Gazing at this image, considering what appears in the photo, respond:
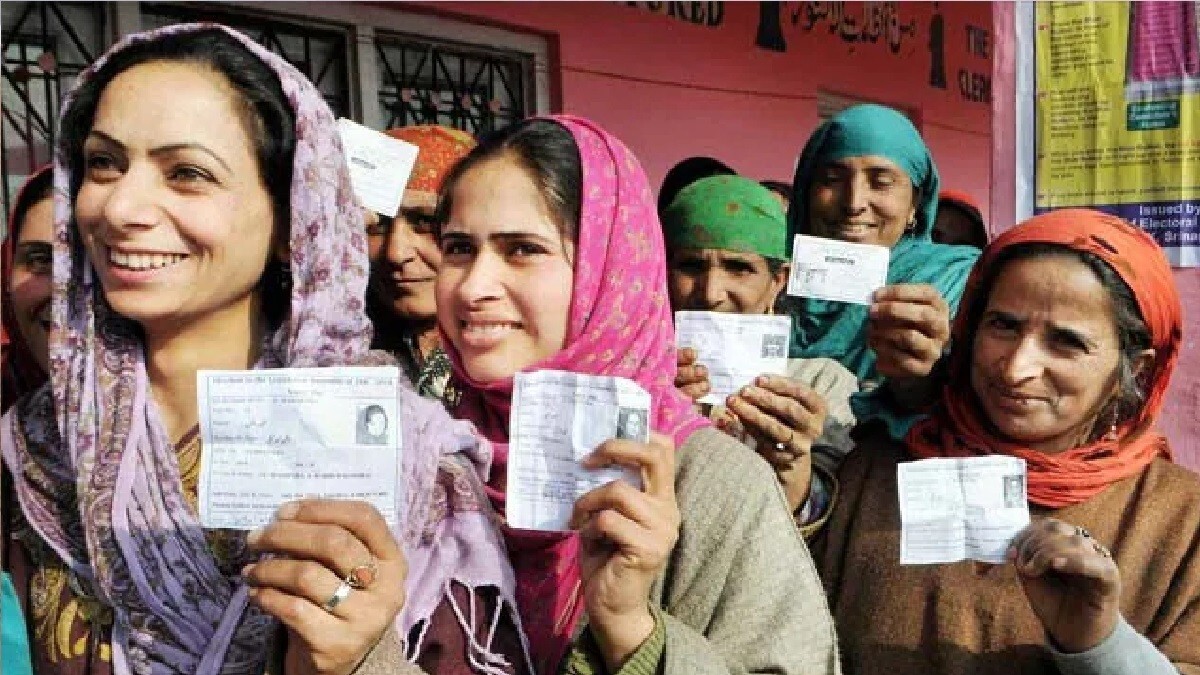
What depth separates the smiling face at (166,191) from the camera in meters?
1.59

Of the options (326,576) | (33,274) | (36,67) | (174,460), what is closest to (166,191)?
(174,460)

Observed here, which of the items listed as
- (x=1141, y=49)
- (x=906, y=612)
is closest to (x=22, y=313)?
(x=906, y=612)

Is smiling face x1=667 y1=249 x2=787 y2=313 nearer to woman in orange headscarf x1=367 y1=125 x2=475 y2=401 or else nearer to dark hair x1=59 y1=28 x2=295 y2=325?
woman in orange headscarf x1=367 y1=125 x2=475 y2=401

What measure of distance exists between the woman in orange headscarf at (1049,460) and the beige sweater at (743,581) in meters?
0.39

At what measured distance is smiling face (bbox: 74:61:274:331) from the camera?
Answer: 1590 mm

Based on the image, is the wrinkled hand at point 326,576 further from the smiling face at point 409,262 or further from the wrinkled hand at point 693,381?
the smiling face at point 409,262

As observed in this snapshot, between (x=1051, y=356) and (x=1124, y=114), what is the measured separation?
1332mm

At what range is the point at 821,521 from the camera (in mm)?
2418

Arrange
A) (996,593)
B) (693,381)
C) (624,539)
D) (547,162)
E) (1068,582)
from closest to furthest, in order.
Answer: (624,539)
(1068,582)
(547,162)
(996,593)
(693,381)

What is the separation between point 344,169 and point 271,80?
0.17 m

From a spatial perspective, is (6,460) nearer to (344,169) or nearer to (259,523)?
(259,523)

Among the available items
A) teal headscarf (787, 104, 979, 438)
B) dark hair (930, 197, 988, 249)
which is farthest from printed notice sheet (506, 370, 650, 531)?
dark hair (930, 197, 988, 249)

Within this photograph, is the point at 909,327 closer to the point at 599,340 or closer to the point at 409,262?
the point at 599,340

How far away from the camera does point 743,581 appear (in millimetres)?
1833
